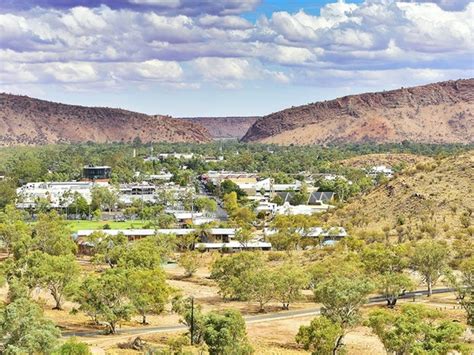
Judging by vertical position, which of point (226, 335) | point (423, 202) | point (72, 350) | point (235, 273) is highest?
point (423, 202)

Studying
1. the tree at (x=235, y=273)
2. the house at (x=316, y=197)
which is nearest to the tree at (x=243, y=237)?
the tree at (x=235, y=273)

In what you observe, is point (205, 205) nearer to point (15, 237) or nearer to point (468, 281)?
point (15, 237)

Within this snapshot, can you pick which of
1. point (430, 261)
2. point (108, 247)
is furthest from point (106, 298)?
point (108, 247)

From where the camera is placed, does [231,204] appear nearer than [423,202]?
No

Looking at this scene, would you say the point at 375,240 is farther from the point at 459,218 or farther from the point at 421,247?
the point at 421,247

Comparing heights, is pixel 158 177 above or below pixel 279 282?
above

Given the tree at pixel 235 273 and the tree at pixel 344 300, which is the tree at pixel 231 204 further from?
the tree at pixel 344 300

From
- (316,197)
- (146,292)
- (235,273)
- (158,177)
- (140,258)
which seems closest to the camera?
(146,292)

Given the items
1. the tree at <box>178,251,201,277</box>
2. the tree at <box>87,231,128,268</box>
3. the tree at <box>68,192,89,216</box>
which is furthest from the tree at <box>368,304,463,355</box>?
the tree at <box>68,192,89,216</box>
